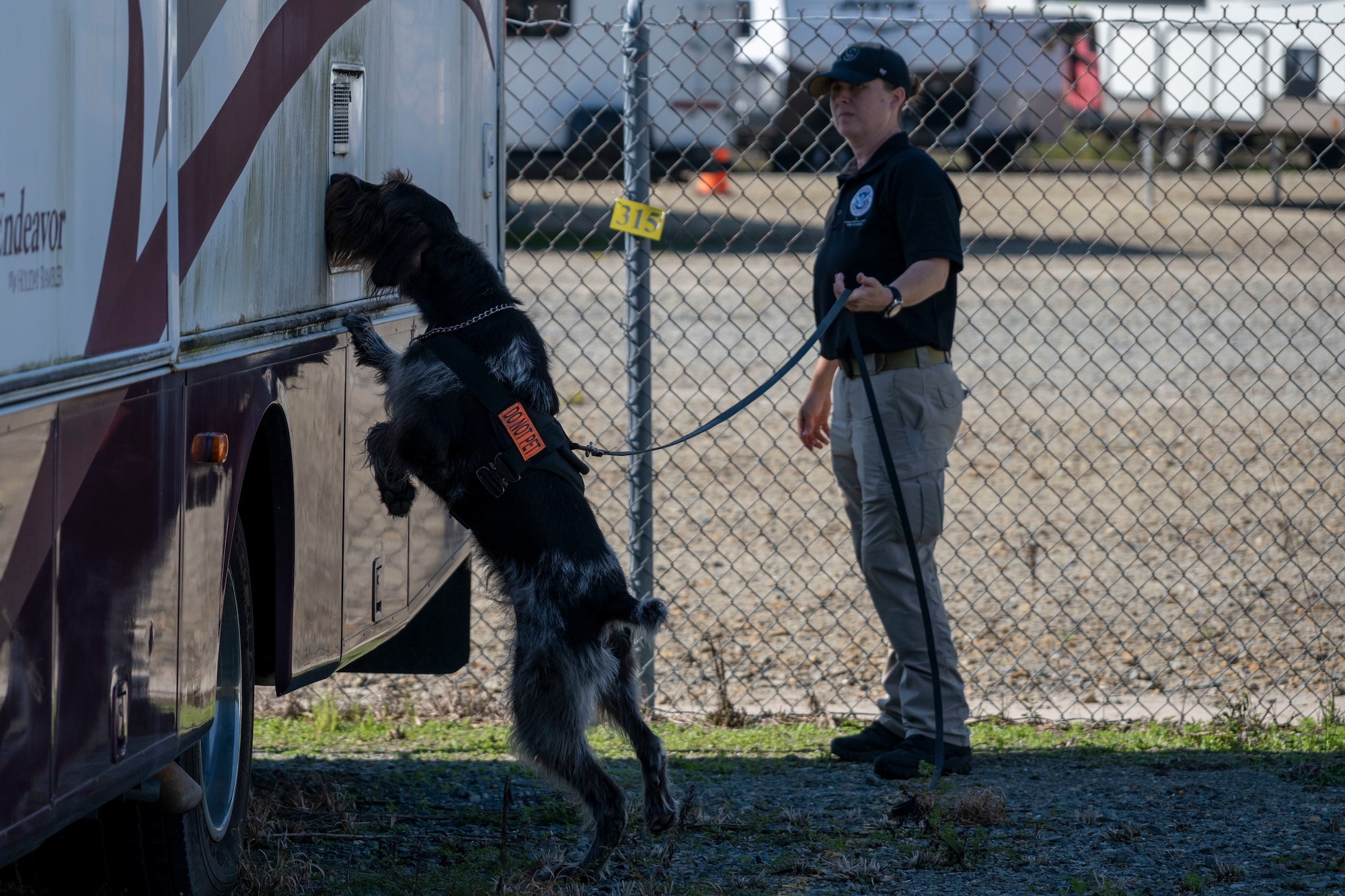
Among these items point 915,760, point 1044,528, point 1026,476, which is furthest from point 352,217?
point 1026,476

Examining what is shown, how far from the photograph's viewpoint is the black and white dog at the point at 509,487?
330 centimetres

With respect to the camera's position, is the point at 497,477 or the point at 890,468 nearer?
the point at 497,477

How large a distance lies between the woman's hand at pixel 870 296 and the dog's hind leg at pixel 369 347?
1332 mm

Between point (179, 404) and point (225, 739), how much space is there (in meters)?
1.05

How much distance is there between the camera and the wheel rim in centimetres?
307

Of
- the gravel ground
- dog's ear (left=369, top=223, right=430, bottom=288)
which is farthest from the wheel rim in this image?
dog's ear (left=369, top=223, right=430, bottom=288)

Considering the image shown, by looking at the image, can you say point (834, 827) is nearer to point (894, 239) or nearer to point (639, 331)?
point (894, 239)

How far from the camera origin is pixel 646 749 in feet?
11.7

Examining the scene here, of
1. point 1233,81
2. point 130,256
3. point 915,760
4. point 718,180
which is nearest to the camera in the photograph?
point 130,256

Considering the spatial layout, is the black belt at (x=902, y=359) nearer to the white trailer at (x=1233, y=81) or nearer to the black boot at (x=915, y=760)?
the black boot at (x=915, y=760)

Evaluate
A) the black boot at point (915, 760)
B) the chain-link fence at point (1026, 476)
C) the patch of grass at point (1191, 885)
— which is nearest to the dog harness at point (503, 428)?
the chain-link fence at point (1026, 476)

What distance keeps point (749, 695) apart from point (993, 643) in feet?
3.77

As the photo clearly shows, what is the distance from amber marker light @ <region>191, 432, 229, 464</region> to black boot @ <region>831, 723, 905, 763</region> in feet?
8.51

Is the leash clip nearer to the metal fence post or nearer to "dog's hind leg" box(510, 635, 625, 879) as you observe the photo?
"dog's hind leg" box(510, 635, 625, 879)
